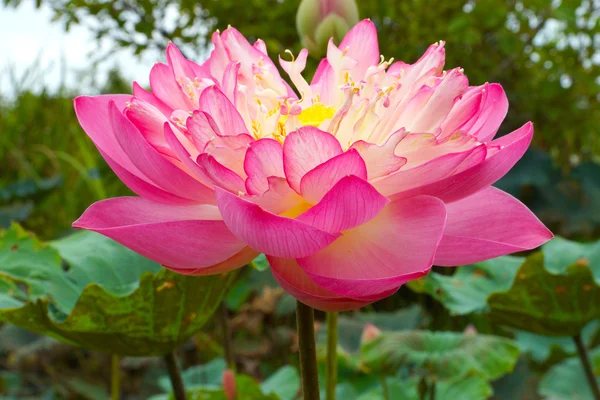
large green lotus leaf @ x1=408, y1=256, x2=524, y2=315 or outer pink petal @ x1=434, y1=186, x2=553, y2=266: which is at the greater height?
outer pink petal @ x1=434, y1=186, x2=553, y2=266

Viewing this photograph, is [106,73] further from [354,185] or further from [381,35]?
[354,185]

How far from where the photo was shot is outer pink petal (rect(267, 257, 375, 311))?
320mm

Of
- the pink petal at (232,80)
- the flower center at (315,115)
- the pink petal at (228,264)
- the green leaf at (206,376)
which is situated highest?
the pink petal at (232,80)

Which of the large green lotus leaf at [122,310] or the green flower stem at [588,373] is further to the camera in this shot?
the green flower stem at [588,373]

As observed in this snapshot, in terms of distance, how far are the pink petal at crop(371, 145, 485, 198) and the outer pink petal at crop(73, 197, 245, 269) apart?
99 millimetres

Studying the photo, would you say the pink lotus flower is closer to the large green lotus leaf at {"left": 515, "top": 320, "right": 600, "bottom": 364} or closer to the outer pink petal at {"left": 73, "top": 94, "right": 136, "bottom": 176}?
the outer pink petal at {"left": 73, "top": 94, "right": 136, "bottom": 176}

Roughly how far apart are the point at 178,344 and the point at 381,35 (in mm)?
1099

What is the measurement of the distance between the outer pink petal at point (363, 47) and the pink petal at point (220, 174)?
22 cm

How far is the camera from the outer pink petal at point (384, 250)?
32 centimetres

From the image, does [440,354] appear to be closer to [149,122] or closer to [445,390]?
[445,390]

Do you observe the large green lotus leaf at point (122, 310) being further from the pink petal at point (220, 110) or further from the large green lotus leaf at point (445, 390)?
the large green lotus leaf at point (445, 390)

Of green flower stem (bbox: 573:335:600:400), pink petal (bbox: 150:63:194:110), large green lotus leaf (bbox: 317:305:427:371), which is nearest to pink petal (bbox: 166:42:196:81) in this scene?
pink petal (bbox: 150:63:194:110)

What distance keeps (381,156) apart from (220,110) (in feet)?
0.35

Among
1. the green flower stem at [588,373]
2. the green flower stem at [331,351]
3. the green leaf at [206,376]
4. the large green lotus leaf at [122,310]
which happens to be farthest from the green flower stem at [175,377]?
the green leaf at [206,376]
